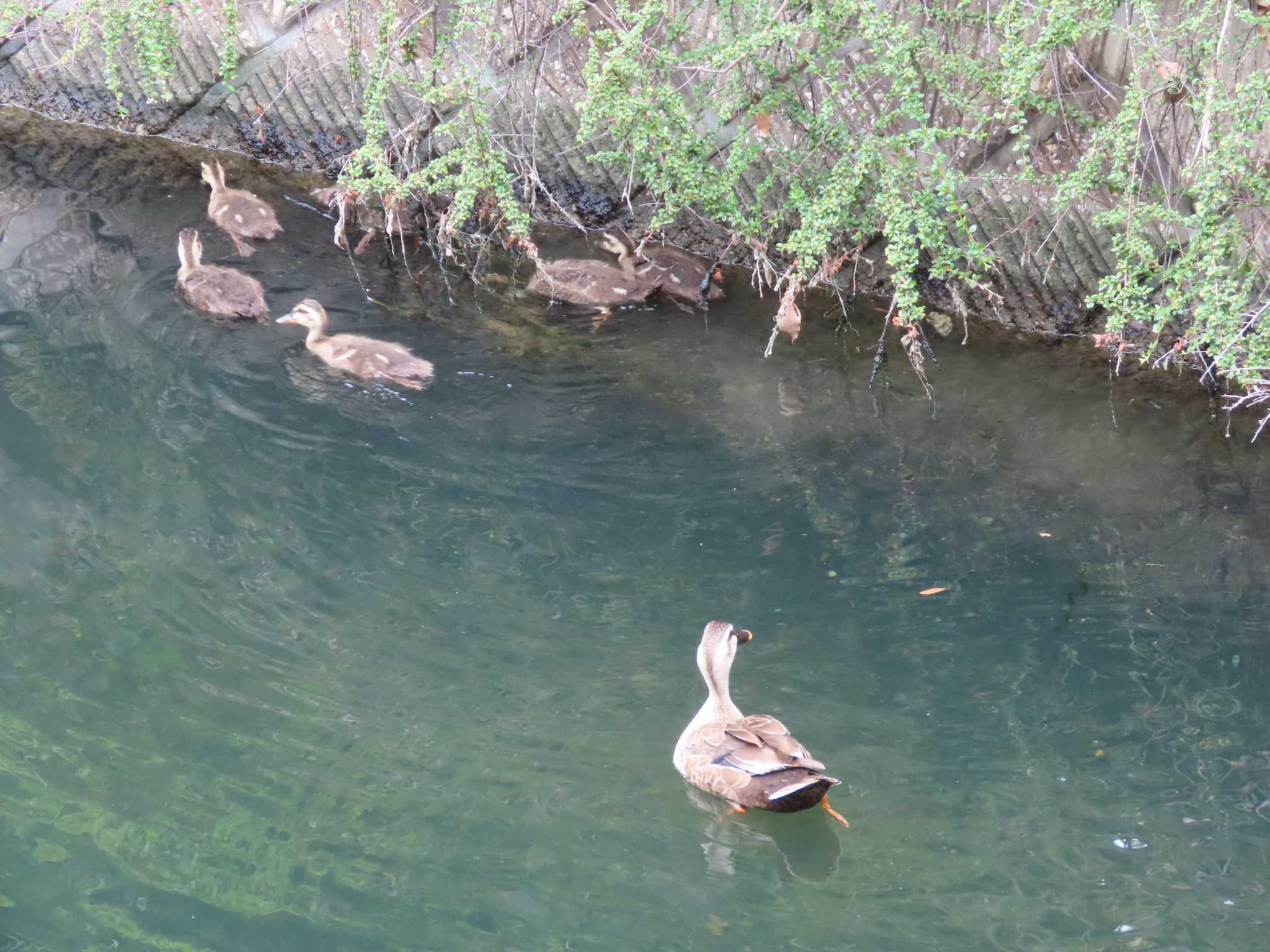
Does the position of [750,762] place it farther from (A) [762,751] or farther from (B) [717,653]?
(B) [717,653]

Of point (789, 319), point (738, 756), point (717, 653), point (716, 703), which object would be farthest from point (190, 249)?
point (738, 756)

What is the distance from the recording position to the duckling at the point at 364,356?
24.0 feet

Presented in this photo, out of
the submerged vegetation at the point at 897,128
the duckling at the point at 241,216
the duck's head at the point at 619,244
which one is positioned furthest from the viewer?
the duckling at the point at 241,216

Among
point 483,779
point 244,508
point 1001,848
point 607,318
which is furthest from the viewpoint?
point 607,318

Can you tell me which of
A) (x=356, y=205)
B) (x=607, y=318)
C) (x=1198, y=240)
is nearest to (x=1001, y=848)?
(x=1198, y=240)

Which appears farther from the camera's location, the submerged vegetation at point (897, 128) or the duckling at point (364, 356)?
the duckling at point (364, 356)

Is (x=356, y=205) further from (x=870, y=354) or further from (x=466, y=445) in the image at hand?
(x=870, y=354)

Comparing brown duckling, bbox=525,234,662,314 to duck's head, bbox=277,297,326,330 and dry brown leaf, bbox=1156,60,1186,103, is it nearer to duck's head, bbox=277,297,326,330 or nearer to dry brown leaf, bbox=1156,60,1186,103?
duck's head, bbox=277,297,326,330

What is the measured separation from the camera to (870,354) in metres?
7.94

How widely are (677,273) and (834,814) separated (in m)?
4.80

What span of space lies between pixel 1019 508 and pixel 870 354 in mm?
1917

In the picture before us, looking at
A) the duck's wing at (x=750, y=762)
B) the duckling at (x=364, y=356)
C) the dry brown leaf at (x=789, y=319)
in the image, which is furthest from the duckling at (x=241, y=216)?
the duck's wing at (x=750, y=762)

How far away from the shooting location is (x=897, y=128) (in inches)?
309

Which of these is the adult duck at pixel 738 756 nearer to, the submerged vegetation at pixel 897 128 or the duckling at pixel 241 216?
the submerged vegetation at pixel 897 128
